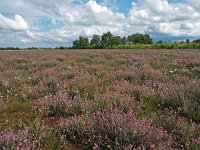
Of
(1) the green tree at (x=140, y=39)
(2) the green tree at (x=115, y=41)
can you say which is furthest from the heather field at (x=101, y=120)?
(1) the green tree at (x=140, y=39)

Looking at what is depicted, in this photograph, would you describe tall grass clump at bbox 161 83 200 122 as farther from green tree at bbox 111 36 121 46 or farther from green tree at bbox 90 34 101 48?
green tree at bbox 90 34 101 48

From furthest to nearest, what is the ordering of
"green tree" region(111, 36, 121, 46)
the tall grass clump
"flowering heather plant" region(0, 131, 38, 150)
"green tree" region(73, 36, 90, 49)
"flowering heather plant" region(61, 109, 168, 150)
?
1. "green tree" region(73, 36, 90, 49)
2. "green tree" region(111, 36, 121, 46)
3. the tall grass clump
4. "flowering heather plant" region(61, 109, 168, 150)
5. "flowering heather plant" region(0, 131, 38, 150)

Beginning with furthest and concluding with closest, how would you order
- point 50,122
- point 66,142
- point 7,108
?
1. point 7,108
2. point 50,122
3. point 66,142

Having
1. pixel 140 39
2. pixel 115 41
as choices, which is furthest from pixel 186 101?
pixel 140 39

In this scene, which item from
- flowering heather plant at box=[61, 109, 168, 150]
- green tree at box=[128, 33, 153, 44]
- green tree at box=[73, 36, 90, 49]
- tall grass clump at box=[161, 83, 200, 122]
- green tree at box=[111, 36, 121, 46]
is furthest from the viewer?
green tree at box=[73, 36, 90, 49]

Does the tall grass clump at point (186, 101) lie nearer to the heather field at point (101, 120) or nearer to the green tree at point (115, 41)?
the heather field at point (101, 120)

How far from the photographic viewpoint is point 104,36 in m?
123

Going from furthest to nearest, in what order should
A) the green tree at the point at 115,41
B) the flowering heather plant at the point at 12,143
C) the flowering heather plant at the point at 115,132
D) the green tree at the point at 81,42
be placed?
1. the green tree at the point at 81,42
2. the green tree at the point at 115,41
3. the flowering heather plant at the point at 115,132
4. the flowering heather plant at the point at 12,143

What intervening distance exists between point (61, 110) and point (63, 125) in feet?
2.87

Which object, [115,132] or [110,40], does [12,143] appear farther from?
[110,40]

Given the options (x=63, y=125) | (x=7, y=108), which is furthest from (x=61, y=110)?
(x=7, y=108)

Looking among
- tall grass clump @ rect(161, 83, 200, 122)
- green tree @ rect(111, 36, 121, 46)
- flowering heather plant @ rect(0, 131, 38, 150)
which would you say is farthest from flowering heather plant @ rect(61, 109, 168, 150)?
green tree @ rect(111, 36, 121, 46)

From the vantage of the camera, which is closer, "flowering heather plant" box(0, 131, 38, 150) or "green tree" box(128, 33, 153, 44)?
"flowering heather plant" box(0, 131, 38, 150)

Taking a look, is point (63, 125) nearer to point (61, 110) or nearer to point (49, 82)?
point (61, 110)
